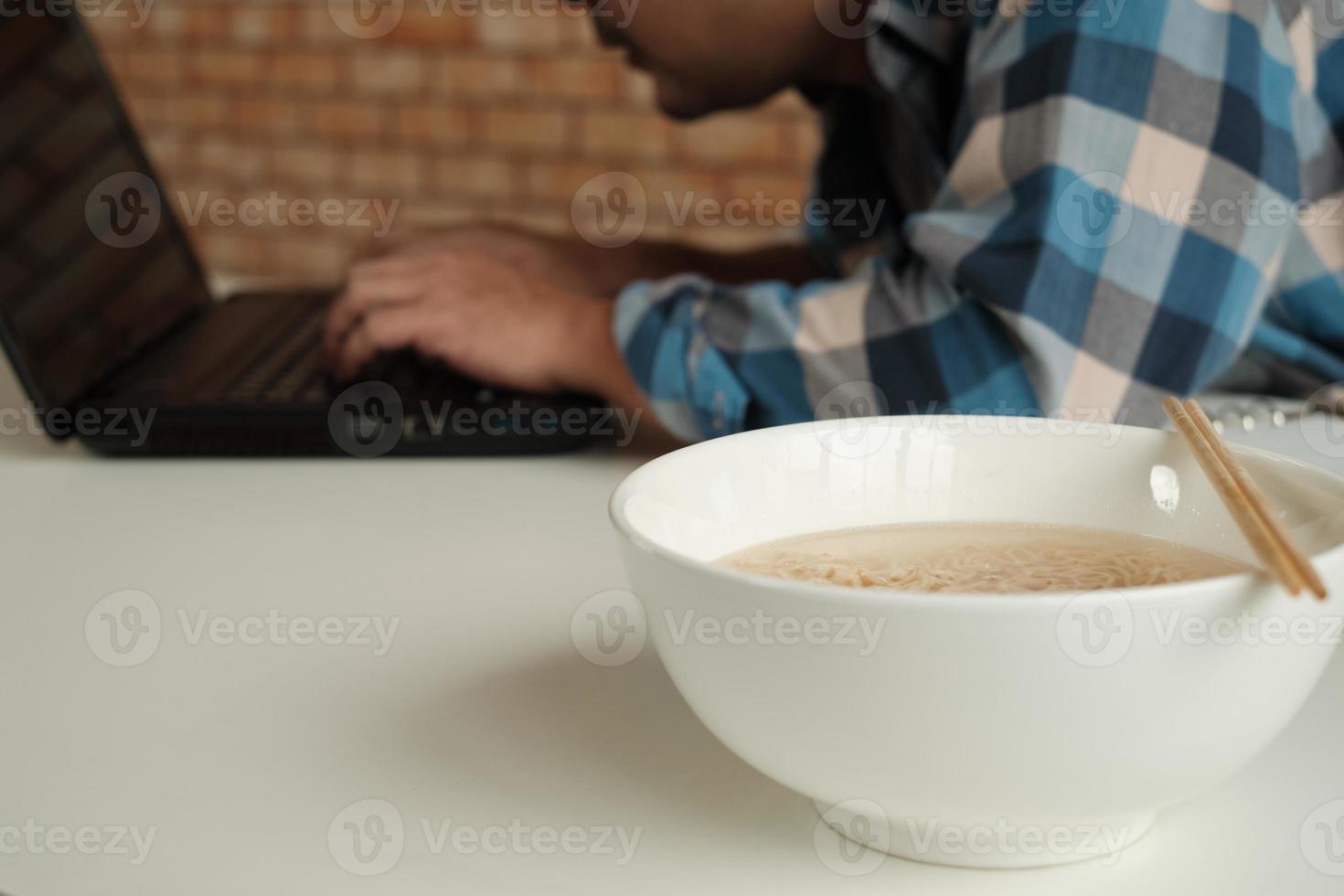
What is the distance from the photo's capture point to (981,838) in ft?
1.10

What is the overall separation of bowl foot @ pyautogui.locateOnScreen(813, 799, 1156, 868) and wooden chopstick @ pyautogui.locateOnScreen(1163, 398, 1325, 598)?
75 millimetres

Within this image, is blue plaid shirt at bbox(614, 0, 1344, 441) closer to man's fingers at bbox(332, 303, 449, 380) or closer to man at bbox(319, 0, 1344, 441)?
man at bbox(319, 0, 1344, 441)

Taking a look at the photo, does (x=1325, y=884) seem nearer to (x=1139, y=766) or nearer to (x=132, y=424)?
(x=1139, y=766)

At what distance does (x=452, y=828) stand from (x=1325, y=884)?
224 millimetres

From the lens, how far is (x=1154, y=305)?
67 cm

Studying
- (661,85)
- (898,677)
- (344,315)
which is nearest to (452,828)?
(898,677)
